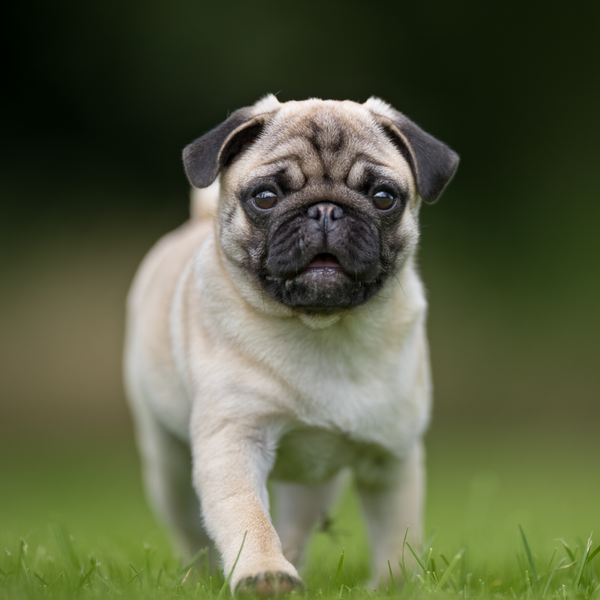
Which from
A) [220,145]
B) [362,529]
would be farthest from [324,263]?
[362,529]

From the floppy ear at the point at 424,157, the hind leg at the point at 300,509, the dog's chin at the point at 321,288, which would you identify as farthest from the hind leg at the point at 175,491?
the floppy ear at the point at 424,157

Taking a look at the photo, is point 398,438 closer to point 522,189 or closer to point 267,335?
point 267,335

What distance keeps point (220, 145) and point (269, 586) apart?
1891 millimetres

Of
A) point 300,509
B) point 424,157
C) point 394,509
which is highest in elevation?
point 424,157

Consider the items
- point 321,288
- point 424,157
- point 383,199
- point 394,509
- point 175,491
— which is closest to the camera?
point 321,288

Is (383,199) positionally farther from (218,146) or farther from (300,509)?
(300,509)

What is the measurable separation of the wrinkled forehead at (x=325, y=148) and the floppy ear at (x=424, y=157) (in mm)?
41

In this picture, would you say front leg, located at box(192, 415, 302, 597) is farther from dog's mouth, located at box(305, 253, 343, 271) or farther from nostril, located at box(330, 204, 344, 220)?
nostril, located at box(330, 204, 344, 220)

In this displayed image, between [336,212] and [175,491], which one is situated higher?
[336,212]

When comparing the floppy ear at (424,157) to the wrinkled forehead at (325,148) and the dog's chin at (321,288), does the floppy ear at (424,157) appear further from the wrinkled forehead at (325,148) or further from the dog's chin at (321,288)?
the dog's chin at (321,288)

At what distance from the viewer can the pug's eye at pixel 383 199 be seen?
3.56 meters

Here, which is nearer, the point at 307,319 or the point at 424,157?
the point at 307,319

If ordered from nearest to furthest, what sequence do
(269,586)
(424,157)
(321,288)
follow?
1. (269,586)
2. (321,288)
3. (424,157)

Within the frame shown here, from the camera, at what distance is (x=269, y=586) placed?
108 inches
